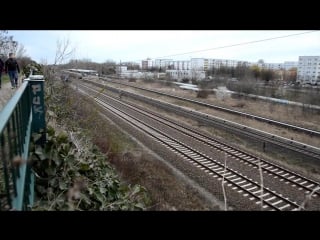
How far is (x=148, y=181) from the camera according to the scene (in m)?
9.84

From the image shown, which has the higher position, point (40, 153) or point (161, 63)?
point (161, 63)

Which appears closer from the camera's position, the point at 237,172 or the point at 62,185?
the point at 62,185

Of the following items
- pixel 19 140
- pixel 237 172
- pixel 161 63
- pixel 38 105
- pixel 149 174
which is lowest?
pixel 237 172

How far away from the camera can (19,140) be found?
2588 mm

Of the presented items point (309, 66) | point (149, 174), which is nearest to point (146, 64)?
point (309, 66)

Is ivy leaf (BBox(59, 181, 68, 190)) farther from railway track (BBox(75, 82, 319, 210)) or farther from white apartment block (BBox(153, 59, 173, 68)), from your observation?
white apartment block (BBox(153, 59, 173, 68))

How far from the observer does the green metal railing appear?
199 centimetres

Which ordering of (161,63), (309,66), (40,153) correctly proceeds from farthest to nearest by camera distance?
1. (161,63)
2. (309,66)
3. (40,153)

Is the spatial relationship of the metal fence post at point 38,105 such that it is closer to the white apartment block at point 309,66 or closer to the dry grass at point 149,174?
the dry grass at point 149,174

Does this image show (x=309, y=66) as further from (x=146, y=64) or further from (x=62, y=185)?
(x=62, y=185)

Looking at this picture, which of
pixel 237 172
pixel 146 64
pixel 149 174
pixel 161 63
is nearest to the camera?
pixel 149 174
